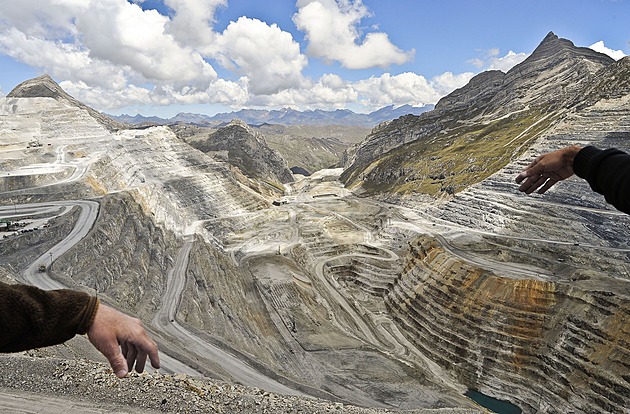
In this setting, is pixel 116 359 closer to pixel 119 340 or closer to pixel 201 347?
pixel 119 340

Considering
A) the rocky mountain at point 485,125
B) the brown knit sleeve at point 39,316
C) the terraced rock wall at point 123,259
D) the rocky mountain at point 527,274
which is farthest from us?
the rocky mountain at point 485,125

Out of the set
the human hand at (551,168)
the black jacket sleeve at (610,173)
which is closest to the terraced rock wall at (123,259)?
the human hand at (551,168)

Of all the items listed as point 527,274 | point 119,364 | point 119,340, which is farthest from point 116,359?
point 527,274

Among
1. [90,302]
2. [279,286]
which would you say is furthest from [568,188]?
[90,302]

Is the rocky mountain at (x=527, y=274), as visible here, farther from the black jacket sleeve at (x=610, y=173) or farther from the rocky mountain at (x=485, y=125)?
the black jacket sleeve at (x=610, y=173)

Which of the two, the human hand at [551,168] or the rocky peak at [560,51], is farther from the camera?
the rocky peak at [560,51]

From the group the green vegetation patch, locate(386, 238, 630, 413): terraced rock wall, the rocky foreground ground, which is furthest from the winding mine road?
the green vegetation patch
